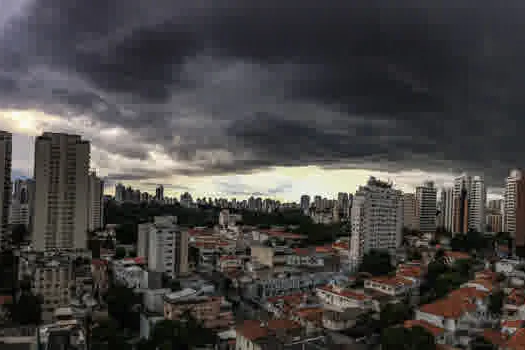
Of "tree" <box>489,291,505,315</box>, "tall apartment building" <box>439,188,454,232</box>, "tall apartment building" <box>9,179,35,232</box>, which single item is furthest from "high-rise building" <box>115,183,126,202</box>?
"tree" <box>489,291,505,315</box>

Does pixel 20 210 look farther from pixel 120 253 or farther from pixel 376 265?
pixel 376 265

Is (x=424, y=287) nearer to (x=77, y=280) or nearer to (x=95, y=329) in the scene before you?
(x=95, y=329)

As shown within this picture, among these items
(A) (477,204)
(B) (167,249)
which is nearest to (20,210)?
(B) (167,249)

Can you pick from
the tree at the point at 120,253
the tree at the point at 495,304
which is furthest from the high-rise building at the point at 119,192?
the tree at the point at 495,304

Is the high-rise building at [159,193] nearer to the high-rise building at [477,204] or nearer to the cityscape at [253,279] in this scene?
the cityscape at [253,279]

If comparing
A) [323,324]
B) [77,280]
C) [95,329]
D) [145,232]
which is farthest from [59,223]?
[323,324]
